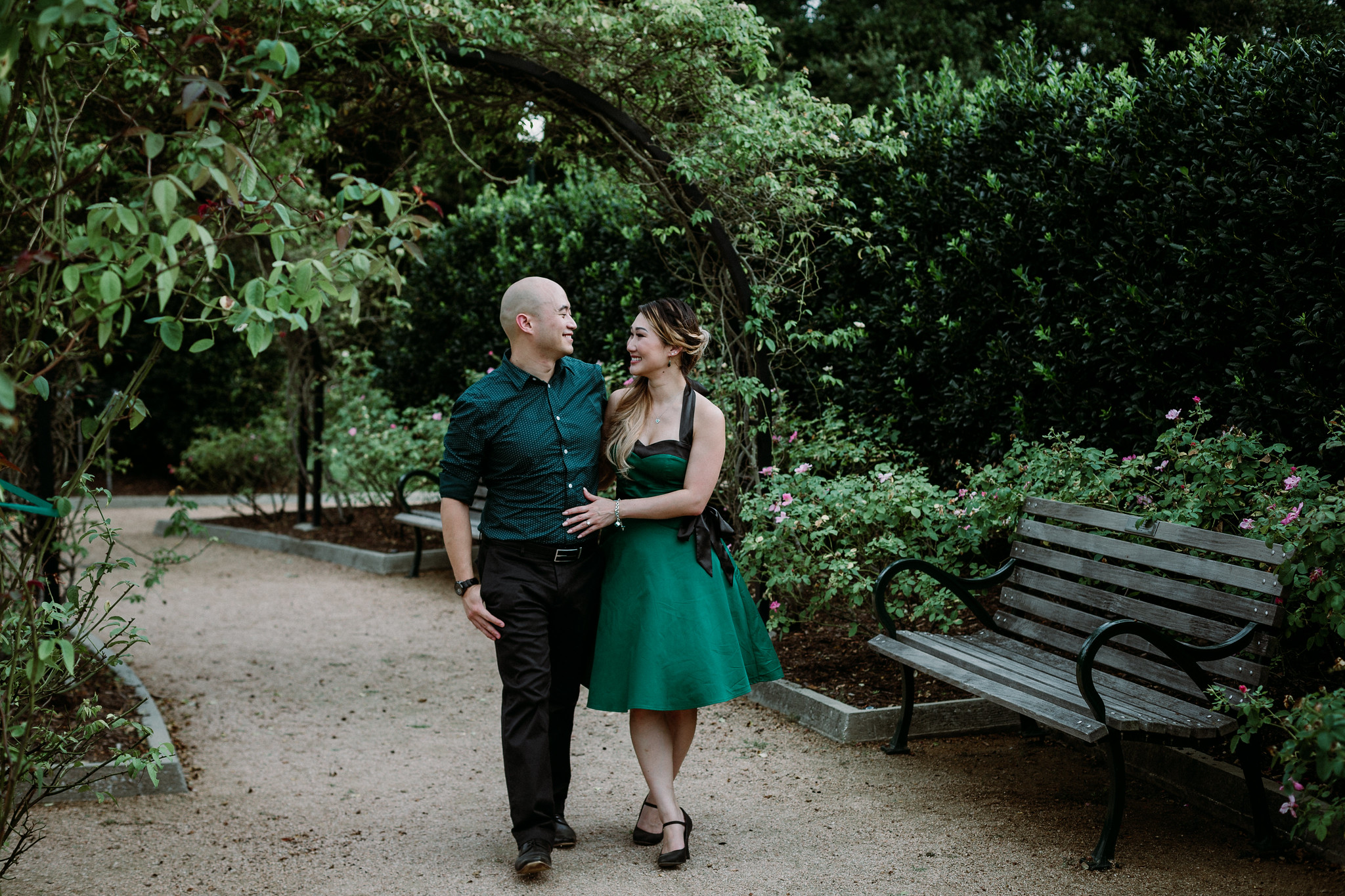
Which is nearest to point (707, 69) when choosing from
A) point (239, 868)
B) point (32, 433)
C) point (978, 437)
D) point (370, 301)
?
point (978, 437)

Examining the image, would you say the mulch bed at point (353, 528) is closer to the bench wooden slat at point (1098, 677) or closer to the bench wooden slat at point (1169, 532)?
the bench wooden slat at point (1098, 677)

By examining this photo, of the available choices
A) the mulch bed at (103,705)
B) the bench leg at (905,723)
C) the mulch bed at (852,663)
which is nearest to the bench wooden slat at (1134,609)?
the bench leg at (905,723)

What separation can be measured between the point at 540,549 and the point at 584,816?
116 centimetres

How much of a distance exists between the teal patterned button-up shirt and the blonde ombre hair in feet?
0.44

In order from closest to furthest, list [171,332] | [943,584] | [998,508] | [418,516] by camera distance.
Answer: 1. [171,332]
2. [943,584]
3. [998,508]
4. [418,516]

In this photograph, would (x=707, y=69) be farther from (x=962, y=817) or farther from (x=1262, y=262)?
(x=962, y=817)

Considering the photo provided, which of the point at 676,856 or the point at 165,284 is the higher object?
the point at 165,284

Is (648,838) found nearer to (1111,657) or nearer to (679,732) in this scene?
(679,732)

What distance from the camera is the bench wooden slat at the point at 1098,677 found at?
3500 mm

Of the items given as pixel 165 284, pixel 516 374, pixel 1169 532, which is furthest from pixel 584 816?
pixel 165 284

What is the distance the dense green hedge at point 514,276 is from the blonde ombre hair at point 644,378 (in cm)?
290

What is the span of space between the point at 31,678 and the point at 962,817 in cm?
300

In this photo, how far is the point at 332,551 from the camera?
31.4ft

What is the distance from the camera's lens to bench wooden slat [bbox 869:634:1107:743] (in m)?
3.37
